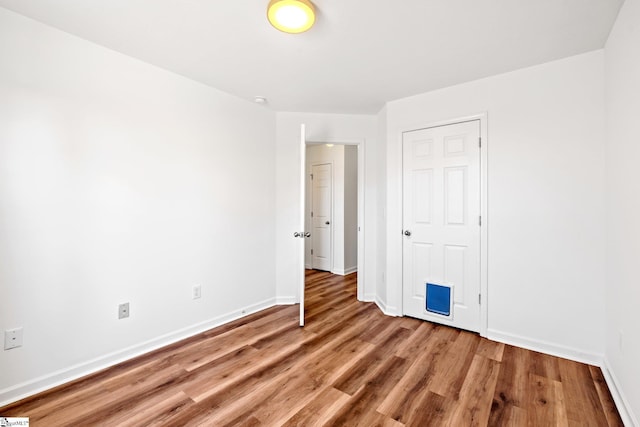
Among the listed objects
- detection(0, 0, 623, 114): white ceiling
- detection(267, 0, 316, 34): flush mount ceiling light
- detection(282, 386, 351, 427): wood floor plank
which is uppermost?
detection(0, 0, 623, 114): white ceiling

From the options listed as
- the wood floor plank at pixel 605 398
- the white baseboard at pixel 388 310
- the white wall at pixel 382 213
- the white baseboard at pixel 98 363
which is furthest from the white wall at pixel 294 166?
the wood floor plank at pixel 605 398

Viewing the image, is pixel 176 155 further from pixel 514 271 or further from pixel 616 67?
pixel 616 67

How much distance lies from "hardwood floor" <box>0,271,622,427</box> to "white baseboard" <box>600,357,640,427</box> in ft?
0.14

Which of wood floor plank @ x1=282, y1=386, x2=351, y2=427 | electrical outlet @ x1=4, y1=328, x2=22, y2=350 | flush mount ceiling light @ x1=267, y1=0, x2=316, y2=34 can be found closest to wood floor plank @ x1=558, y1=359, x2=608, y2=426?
wood floor plank @ x1=282, y1=386, x2=351, y2=427

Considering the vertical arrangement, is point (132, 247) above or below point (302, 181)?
below

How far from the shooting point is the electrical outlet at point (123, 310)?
2.17m

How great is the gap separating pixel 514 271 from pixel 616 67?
161cm

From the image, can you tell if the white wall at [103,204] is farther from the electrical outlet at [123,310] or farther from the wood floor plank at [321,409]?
the wood floor plank at [321,409]

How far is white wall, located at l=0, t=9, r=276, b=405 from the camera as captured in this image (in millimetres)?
1730

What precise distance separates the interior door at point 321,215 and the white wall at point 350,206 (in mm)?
306

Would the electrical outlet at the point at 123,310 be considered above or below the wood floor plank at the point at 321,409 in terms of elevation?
above

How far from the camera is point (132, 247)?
7.36ft

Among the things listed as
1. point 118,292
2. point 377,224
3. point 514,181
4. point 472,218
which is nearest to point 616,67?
point 514,181

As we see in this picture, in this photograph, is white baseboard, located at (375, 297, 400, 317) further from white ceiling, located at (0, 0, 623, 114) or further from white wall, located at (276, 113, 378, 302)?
white ceiling, located at (0, 0, 623, 114)
